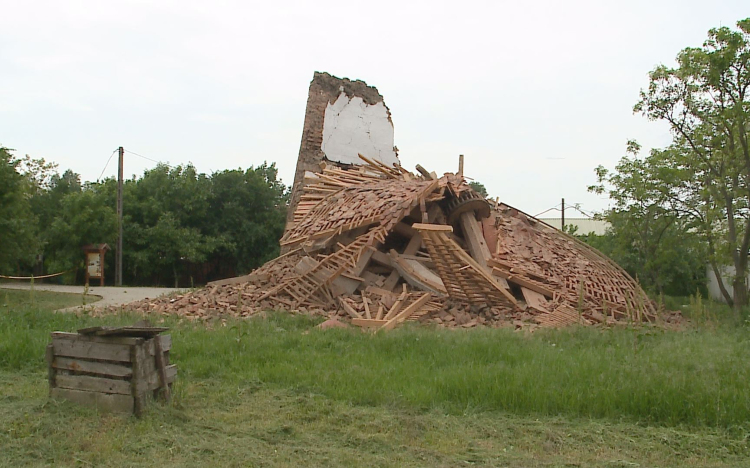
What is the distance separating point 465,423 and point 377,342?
2.80 meters

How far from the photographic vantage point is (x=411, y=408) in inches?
213

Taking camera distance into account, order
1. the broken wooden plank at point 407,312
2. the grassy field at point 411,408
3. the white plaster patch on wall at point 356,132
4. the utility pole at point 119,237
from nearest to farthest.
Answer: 1. the grassy field at point 411,408
2. the broken wooden plank at point 407,312
3. the white plaster patch on wall at point 356,132
4. the utility pole at point 119,237

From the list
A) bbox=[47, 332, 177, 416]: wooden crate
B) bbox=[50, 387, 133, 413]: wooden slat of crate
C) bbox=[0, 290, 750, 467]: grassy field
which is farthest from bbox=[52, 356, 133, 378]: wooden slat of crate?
bbox=[0, 290, 750, 467]: grassy field

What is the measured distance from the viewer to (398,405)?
18.1 ft

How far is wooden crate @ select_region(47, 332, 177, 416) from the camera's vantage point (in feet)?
16.3

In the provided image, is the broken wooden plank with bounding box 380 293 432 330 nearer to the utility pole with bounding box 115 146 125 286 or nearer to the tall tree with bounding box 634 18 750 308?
the tall tree with bounding box 634 18 750 308

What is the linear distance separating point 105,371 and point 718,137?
11524mm

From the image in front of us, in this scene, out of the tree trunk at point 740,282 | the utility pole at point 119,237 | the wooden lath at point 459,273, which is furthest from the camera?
the utility pole at point 119,237

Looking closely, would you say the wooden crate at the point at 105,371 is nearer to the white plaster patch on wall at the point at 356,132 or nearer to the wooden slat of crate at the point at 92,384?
the wooden slat of crate at the point at 92,384

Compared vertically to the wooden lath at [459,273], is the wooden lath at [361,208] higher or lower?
higher

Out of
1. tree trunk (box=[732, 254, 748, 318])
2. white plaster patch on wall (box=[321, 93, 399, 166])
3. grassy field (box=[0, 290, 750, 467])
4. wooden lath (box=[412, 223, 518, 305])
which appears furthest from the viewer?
white plaster patch on wall (box=[321, 93, 399, 166])

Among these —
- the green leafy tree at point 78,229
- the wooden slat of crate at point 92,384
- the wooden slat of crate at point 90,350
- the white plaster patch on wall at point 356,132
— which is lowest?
the wooden slat of crate at point 92,384

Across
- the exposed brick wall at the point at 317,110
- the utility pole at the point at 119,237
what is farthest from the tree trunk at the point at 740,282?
the utility pole at the point at 119,237

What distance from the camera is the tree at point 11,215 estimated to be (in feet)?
52.4
